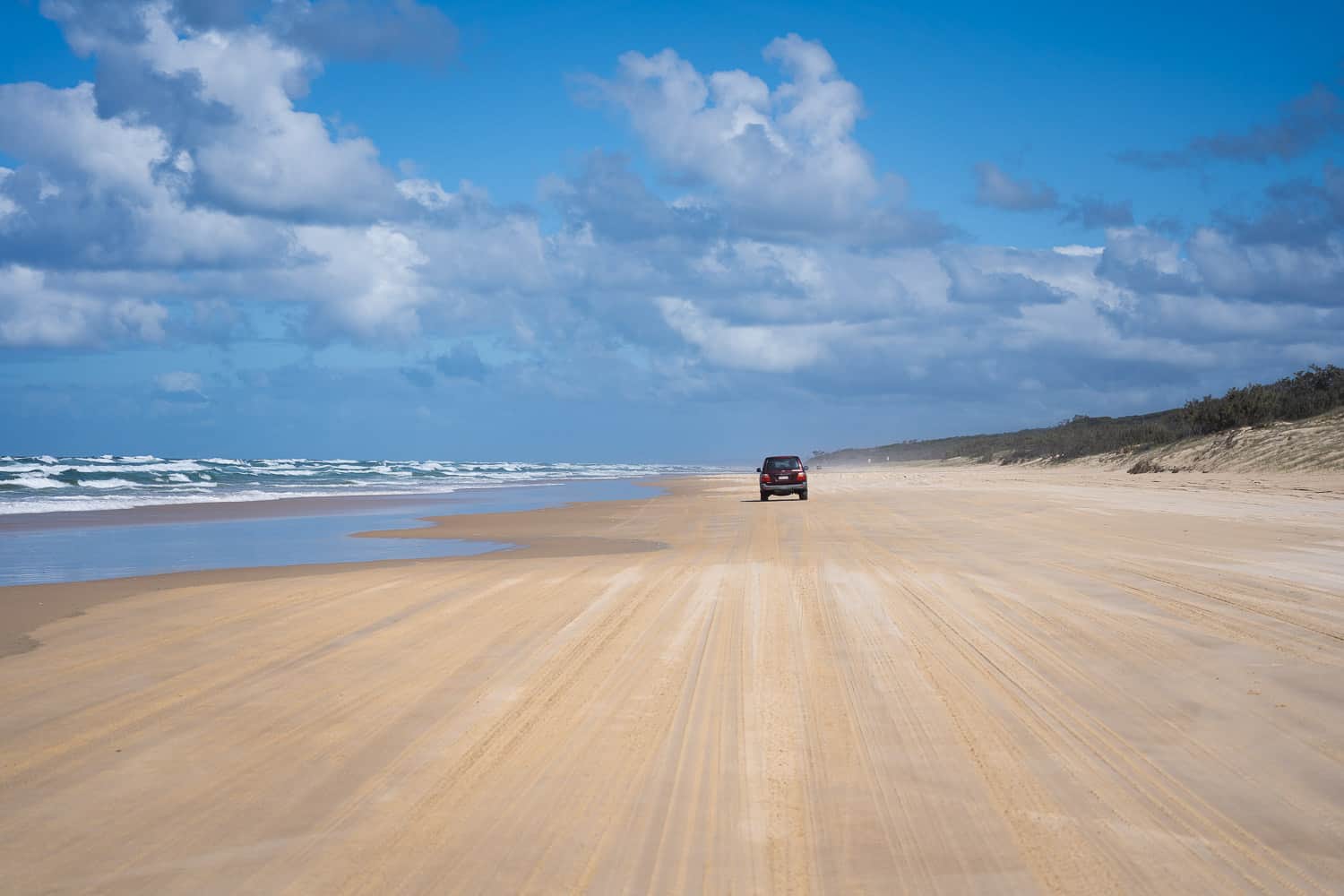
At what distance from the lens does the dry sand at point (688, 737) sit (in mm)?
4020

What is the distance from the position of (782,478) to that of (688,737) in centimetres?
3062

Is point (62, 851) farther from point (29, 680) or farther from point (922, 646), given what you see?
point (922, 646)

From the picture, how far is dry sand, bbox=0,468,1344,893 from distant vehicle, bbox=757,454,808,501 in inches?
926

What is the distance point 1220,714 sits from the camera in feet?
19.6

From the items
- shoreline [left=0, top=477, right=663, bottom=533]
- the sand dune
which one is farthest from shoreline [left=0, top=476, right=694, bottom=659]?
the sand dune

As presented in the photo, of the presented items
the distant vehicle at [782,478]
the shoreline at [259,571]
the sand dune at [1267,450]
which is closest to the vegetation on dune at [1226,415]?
the sand dune at [1267,450]

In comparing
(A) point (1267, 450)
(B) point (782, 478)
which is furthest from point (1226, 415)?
(B) point (782, 478)

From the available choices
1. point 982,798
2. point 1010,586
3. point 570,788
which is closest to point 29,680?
point 570,788

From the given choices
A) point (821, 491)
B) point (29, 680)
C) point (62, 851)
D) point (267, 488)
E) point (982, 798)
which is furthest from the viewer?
point (267, 488)

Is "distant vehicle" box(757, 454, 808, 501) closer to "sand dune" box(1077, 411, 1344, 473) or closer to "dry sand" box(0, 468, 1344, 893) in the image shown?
"sand dune" box(1077, 411, 1344, 473)

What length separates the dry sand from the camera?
13.2 feet

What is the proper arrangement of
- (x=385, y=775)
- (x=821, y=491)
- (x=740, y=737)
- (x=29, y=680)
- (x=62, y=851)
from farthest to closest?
(x=821, y=491) → (x=29, y=680) → (x=740, y=737) → (x=385, y=775) → (x=62, y=851)

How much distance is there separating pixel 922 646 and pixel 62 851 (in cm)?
609

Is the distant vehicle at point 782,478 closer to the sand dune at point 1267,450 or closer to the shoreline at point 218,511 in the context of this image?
the shoreline at point 218,511
